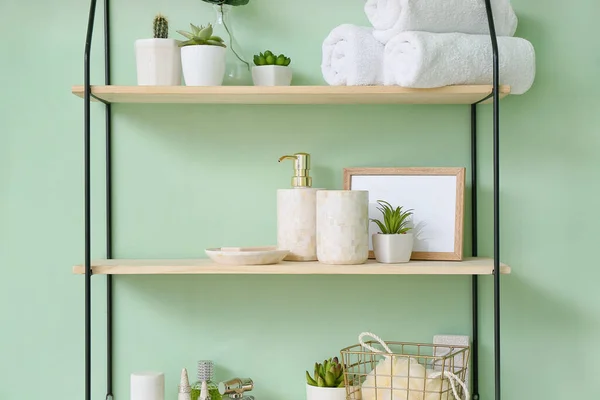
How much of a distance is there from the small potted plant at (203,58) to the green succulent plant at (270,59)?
0.28ft

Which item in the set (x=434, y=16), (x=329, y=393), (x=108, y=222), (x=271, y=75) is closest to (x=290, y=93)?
(x=271, y=75)

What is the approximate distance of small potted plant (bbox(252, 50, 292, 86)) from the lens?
146cm

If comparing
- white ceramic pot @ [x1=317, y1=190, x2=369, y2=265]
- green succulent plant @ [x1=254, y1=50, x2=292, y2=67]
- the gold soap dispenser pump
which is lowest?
white ceramic pot @ [x1=317, y1=190, x2=369, y2=265]

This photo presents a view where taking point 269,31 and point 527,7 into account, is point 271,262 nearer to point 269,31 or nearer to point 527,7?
point 269,31

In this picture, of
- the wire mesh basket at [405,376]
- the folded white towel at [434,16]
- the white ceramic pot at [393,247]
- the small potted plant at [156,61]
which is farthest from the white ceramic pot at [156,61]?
the wire mesh basket at [405,376]

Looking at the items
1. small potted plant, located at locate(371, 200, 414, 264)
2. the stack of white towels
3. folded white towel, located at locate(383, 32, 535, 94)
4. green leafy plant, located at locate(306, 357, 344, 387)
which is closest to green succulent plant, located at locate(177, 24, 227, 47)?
the stack of white towels

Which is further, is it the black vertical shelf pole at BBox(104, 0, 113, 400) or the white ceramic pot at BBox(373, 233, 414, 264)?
the black vertical shelf pole at BBox(104, 0, 113, 400)

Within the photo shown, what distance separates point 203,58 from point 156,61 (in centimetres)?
9

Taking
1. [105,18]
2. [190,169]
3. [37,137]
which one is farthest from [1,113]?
[190,169]

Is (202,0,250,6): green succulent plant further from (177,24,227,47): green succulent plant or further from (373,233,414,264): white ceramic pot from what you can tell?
(373,233,414,264): white ceramic pot

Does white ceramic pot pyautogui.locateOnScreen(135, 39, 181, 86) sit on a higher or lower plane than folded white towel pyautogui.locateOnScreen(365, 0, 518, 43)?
lower

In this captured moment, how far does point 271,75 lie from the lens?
4.80 ft

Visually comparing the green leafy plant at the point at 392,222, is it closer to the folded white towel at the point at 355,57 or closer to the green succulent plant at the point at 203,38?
the folded white towel at the point at 355,57

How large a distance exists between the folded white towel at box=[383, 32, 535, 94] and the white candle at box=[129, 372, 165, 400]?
28.3 inches
